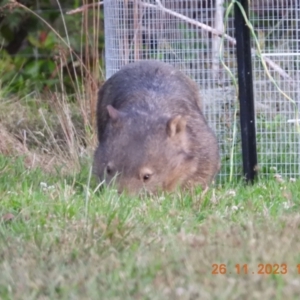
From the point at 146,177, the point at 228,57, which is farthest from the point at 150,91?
the point at 228,57

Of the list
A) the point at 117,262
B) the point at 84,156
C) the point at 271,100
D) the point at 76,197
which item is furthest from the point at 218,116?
the point at 117,262

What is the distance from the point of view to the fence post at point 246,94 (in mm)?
7328

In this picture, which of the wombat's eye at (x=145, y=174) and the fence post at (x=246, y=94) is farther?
the fence post at (x=246, y=94)

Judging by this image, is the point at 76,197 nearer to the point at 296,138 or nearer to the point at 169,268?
the point at 169,268

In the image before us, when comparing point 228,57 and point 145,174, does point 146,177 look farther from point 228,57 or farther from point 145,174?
point 228,57

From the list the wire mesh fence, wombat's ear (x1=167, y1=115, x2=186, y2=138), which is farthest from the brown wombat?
the wire mesh fence

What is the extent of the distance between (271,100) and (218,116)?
1.49 feet

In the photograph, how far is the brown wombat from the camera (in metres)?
6.22

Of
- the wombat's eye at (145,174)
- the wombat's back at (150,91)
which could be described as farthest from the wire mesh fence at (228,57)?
the wombat's eye at (145,174)

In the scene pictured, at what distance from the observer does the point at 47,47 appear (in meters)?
11.9
